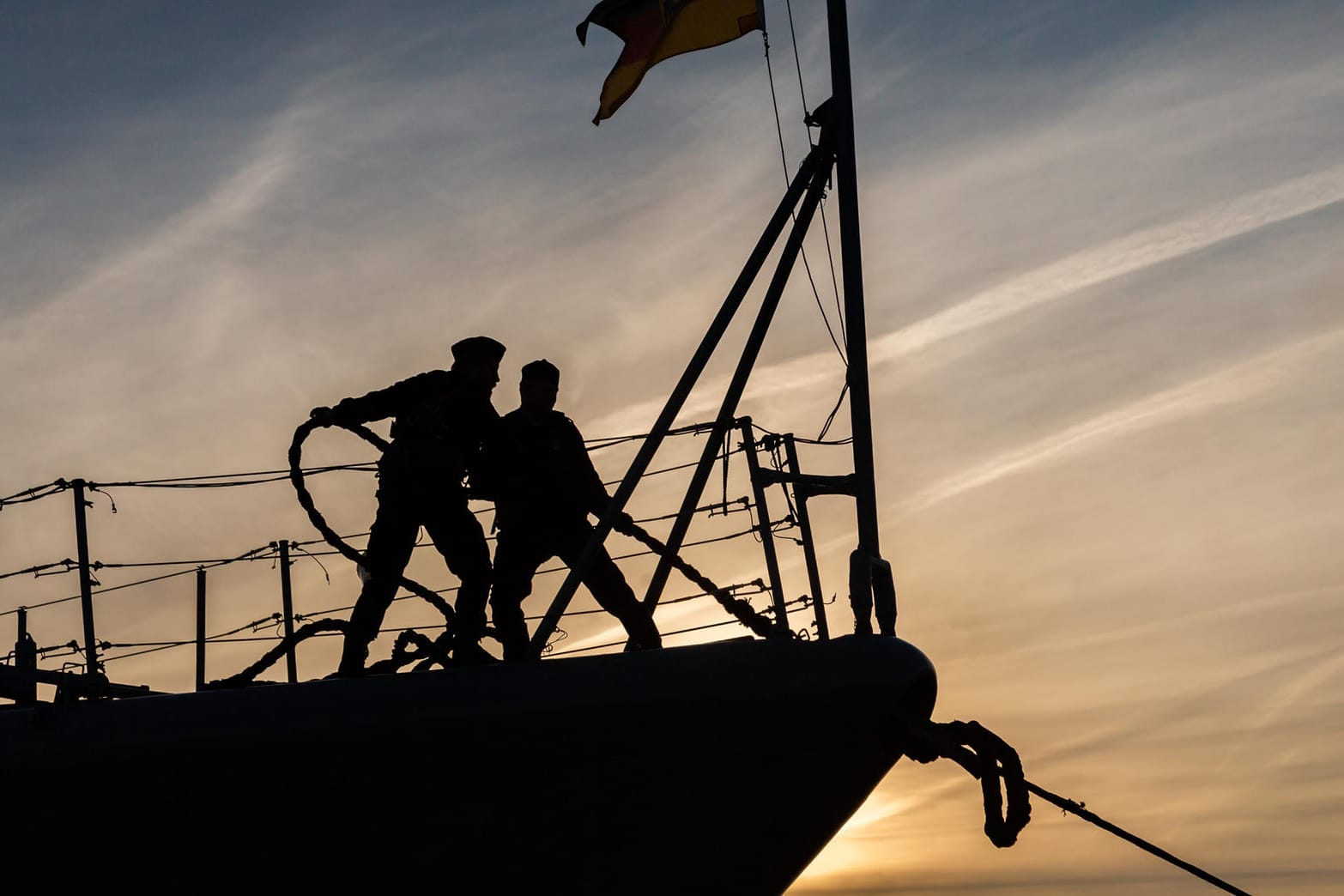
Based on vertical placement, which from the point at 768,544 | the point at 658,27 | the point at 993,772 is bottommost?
the point at 993,772

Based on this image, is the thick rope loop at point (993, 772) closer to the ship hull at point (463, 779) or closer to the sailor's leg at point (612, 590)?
the ship hull at point (463, 779)

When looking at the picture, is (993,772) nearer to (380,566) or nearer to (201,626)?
(380,566)

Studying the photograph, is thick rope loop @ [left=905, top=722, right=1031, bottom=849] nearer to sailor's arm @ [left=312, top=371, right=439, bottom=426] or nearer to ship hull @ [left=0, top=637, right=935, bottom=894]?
ship hull @ [left=0, top=637, right=935, bottom=894]

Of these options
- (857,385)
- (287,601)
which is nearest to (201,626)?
(287,601)

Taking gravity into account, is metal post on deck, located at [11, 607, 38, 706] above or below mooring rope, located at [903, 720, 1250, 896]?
above

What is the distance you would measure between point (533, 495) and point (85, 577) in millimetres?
2137

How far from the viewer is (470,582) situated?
716 centimetres

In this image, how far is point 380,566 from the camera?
7.17 meters

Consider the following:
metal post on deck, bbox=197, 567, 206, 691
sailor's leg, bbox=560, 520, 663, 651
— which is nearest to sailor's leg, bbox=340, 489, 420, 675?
sailor's leg, bbox=560, 520, 663, 651

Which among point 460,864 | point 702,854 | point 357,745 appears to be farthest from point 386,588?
point 702,854

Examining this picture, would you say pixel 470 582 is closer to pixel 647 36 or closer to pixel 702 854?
pixel 702 854

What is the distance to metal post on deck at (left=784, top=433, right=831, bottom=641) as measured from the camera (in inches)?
284

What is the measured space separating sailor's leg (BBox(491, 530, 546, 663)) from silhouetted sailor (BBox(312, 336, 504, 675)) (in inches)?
5.8

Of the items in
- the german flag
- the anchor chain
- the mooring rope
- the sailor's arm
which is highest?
the german flag
